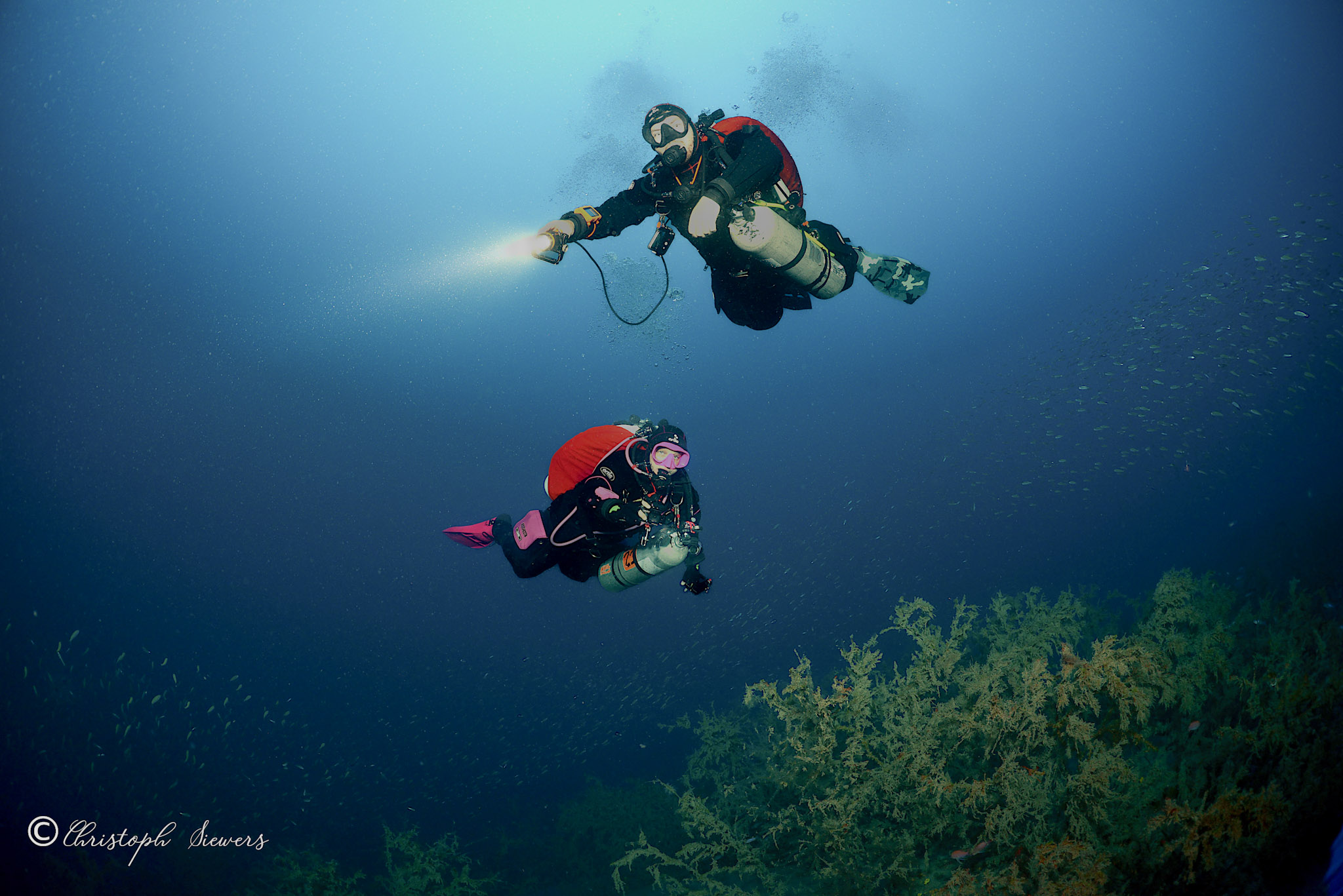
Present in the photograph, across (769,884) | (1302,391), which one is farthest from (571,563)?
(1302,391)

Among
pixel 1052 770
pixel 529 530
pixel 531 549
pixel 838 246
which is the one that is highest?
pixel 838 246

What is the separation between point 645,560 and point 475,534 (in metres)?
2.50

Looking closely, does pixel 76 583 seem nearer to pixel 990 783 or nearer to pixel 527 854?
pixel 527 854

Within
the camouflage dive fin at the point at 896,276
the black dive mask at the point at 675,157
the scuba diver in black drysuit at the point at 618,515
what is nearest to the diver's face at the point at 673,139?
the black dive mask at the point at 675,157

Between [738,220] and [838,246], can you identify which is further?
[838,246]

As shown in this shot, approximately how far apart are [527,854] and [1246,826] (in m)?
13.5

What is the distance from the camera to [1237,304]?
90.3ft

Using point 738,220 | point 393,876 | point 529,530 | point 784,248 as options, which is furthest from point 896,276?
point 393,876

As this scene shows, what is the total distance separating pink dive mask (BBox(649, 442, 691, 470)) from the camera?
406cm

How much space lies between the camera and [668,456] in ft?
13.3

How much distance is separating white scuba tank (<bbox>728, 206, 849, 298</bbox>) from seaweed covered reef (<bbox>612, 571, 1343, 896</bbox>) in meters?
3.21

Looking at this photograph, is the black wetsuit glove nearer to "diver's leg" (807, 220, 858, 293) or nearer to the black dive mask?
"diver's leg" (807, 220, 858, 293)

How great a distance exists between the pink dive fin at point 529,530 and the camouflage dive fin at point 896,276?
3602mm

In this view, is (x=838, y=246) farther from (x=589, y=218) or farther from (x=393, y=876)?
(x=393, y=876)
